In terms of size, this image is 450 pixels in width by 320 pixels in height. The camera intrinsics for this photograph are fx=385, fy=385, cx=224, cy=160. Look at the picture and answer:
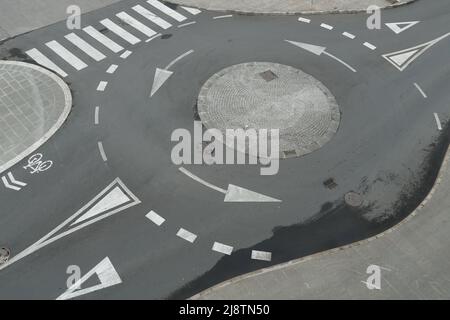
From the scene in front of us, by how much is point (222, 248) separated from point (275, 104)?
920 centimetres

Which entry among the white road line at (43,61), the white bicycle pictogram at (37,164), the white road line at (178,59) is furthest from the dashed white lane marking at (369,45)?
the white bicycle pictogram at (37,164)

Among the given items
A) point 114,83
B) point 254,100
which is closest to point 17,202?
point 114,83

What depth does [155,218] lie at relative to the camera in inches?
660

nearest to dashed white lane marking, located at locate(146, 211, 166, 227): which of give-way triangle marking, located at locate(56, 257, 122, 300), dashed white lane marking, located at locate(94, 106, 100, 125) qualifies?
give-way triangle marking, located at locate(56, 257, 122, 300)

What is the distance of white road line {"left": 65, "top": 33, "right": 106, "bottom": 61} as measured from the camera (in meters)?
24.0

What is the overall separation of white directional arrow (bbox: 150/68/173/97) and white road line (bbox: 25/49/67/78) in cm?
543

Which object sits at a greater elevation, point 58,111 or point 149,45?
point 149,45

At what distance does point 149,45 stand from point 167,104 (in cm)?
576

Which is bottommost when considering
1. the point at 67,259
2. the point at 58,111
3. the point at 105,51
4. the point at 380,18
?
the point at 67,259

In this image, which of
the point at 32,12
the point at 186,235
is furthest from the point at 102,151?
the point at 32,12
